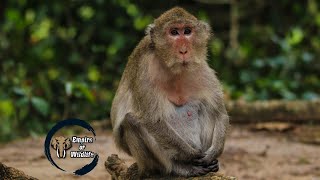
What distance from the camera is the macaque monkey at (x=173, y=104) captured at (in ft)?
17.9

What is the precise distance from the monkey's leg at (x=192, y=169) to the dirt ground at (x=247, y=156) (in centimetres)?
162

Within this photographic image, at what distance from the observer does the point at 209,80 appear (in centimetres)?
573

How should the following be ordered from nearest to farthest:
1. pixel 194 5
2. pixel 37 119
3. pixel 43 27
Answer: pixel 37 119
pixel 43 27
pixel 194 5

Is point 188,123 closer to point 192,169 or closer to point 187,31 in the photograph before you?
point 192,169

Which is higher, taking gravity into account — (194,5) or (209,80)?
(194,5)

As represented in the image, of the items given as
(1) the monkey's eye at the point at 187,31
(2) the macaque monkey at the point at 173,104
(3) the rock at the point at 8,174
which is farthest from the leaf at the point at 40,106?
(1) the monkey's eye at the point at 187,31

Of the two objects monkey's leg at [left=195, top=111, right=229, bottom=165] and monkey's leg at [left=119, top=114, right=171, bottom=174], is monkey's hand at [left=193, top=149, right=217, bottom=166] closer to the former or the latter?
monkey's leg at [left=195, top=111, right=229, bottom=165]

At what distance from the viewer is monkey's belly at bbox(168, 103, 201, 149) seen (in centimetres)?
568

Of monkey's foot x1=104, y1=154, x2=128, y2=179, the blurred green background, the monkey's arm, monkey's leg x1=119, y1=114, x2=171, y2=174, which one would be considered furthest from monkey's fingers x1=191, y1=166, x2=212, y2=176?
the blurred green background

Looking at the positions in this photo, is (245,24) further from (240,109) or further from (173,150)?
(173,150)

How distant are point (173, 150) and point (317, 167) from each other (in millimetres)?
3030

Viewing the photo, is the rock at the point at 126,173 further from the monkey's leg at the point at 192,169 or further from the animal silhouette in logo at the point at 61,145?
the animal silhouette in logo at the point at 61,145

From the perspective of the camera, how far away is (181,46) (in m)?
5.38

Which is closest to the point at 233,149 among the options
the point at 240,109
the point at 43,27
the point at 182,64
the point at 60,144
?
the point at 240,109
